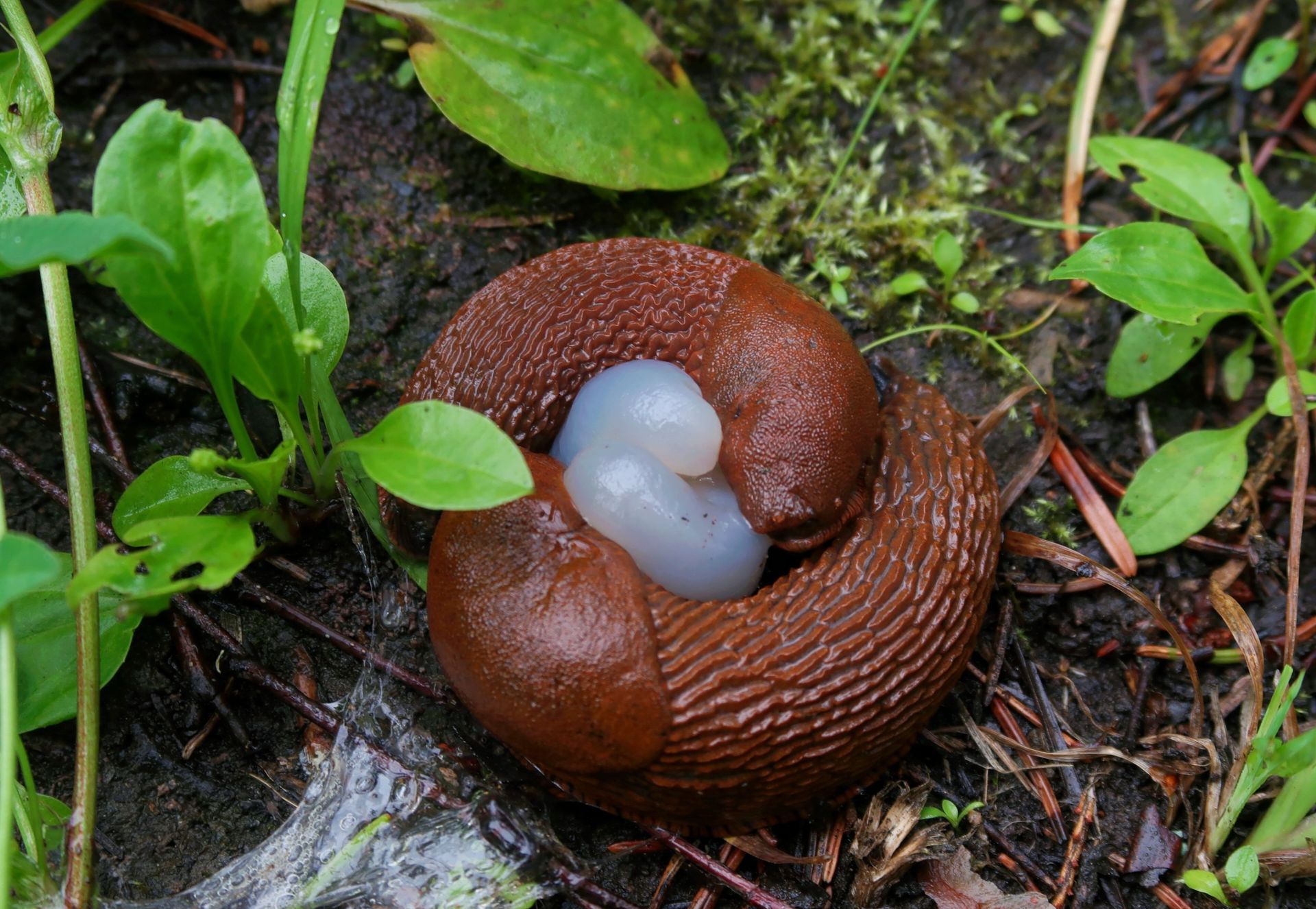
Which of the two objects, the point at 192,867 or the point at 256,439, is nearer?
the point at 192,867

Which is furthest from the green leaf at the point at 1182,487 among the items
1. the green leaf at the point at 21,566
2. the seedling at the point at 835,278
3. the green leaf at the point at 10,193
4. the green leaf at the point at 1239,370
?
the green leaf at the point at 10,193

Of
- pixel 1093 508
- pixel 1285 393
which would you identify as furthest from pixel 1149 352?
pixel 1093 508

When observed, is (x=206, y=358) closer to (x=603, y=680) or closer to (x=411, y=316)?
(x=411, y=316)

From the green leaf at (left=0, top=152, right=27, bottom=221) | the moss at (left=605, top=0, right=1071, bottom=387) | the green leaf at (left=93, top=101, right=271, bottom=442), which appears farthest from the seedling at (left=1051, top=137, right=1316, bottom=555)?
the green leaf at (left=0, top=152, right=27, bottom=221)

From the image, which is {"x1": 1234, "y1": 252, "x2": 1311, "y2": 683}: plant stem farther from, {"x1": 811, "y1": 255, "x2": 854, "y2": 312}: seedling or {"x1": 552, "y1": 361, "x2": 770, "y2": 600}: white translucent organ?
{"x1": 552, "y1": 361, "x2": 770, "y2": 600}: white translucent organ

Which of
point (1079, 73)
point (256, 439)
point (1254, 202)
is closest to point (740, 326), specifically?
point (256, 439)

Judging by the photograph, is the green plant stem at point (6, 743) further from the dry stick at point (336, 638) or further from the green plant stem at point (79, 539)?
the dry stick at point (336, 638)

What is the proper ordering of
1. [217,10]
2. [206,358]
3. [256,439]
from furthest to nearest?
[217,10], [256,439], [206,358]
